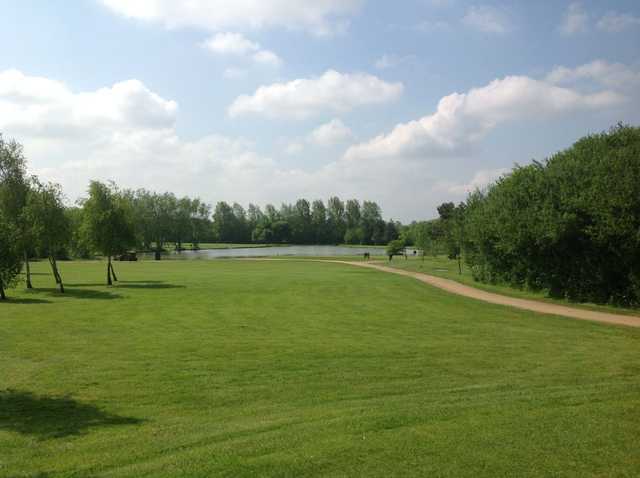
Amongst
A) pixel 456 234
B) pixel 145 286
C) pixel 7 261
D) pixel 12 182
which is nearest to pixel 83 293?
pixel 145 286

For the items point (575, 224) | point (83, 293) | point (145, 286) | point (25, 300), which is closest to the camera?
point (575, 224)

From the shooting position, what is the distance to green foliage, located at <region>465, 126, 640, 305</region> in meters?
18.2

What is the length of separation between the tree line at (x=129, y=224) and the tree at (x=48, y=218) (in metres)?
0.05

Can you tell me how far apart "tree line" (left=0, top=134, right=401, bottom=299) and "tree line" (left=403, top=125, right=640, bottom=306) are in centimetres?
2224

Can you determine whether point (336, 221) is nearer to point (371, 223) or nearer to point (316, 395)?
point (371, 223)

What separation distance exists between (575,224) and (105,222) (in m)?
28.5

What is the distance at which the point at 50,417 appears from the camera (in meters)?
7.09

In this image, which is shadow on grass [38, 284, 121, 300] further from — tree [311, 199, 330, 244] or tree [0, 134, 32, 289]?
tree [311, 199, 330, 244]

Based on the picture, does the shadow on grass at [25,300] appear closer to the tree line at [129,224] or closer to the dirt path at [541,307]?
the tree line at [129,224]

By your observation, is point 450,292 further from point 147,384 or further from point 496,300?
point 147,384

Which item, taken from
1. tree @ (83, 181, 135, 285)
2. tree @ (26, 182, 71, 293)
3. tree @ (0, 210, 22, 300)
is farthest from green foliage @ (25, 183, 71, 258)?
tree @ (0, 210, 22, 300)

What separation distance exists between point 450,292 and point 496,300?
3462 millimetres

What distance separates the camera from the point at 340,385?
880 cm

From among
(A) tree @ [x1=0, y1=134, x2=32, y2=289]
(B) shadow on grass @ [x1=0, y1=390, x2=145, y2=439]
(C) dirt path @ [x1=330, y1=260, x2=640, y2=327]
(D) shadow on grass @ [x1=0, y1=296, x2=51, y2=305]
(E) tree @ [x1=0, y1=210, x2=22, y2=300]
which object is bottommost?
(D) shadow on grass @ [x1=0, y1=296, x2=51, y2=305]
